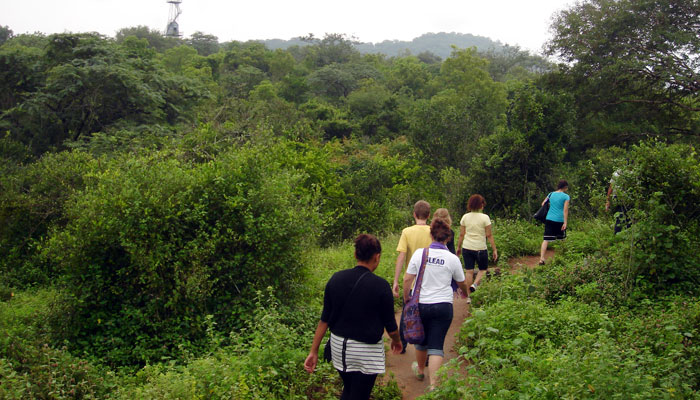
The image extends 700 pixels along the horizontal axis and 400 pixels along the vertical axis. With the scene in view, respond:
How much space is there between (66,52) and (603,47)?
2222cm

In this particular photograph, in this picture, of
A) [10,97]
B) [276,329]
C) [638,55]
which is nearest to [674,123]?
[638,55]

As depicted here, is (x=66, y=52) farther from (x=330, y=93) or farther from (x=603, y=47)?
(x=330, y=93)

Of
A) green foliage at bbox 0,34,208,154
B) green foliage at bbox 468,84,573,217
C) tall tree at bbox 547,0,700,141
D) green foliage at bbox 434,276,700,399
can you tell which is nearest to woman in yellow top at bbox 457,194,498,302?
green foliage at bbox 434,276,700,399

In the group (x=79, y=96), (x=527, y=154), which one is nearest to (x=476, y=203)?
(x=527, y=154)

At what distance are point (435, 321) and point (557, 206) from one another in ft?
16.2

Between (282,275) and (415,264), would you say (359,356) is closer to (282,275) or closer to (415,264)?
(415,264)

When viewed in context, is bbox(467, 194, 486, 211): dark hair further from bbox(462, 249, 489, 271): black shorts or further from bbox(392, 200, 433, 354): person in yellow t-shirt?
bbox(392, 200, 433, 354): person in yellow t-shirt

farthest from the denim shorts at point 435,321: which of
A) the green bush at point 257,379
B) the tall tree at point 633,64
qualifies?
the tall tree at point 633,64

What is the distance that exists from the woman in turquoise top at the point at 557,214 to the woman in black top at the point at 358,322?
18.5ft

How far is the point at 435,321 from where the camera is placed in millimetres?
4547

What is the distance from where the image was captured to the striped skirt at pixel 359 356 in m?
3.77

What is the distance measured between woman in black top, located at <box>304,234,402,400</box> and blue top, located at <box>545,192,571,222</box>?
5653 millimetres

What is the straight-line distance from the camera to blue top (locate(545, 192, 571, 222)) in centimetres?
857

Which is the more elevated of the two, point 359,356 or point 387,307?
point 387,307
